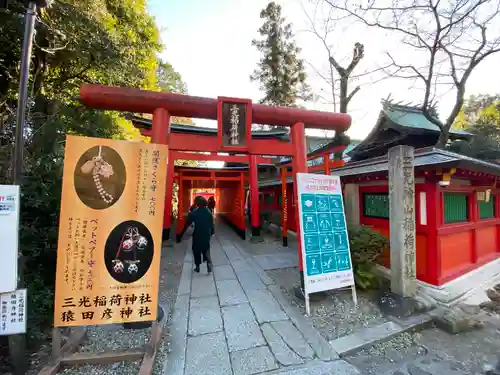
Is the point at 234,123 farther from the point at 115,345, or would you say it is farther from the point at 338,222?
the point at 115,345

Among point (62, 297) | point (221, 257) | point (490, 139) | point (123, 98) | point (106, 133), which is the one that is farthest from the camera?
point (490, 139)

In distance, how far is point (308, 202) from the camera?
169 inches

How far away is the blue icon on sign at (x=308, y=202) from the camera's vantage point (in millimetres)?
4238

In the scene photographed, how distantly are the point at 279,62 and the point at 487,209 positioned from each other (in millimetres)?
13554

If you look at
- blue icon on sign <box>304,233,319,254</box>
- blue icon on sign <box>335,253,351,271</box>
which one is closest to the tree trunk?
blue icon on sign <box>335,253,351,271</box>

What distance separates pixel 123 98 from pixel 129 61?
3.35 metres

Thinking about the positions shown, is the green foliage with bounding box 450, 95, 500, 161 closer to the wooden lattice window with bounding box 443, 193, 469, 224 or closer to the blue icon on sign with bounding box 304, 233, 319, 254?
the wooden lattice window with bounding box 443, 193, 469, 224

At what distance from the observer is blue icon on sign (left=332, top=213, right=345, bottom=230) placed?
452cm

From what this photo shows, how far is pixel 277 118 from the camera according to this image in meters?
4.45

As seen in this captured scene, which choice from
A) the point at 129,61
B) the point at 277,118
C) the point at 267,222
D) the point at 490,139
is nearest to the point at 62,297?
the point at 277,118

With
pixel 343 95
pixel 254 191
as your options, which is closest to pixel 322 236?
pixel 254 191

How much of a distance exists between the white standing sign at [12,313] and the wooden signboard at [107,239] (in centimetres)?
28

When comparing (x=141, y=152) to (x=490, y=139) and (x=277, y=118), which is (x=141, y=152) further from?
(x=490, y=139)

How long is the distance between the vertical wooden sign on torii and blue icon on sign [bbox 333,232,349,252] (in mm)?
2342
